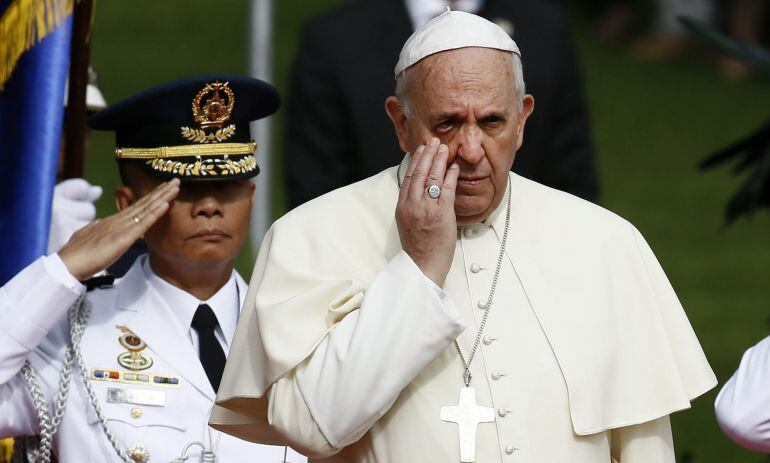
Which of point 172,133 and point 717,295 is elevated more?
point 172,133

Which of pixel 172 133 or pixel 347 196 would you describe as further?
pixel 172 133

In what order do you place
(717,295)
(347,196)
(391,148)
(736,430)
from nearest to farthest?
(736,430) → (347,196) → (391,148) → (717,295)

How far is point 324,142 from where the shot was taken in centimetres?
677

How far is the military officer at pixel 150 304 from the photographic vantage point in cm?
477

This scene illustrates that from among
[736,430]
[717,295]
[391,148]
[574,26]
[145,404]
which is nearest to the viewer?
[736,430]

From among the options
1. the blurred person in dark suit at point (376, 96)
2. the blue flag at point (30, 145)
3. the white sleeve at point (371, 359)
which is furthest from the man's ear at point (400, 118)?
the blurred person in dark suit at point (376, 96)

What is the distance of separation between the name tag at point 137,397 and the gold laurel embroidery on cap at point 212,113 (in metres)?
0.70

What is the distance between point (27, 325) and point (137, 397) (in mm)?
364

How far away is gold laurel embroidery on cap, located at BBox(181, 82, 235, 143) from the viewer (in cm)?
501

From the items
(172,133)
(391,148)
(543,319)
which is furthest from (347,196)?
(391,148)

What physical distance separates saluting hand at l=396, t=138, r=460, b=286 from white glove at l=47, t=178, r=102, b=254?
2230 mm

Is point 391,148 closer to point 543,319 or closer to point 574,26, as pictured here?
point 543,319

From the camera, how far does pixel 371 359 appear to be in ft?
12.4

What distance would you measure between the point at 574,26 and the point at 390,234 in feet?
64.7
